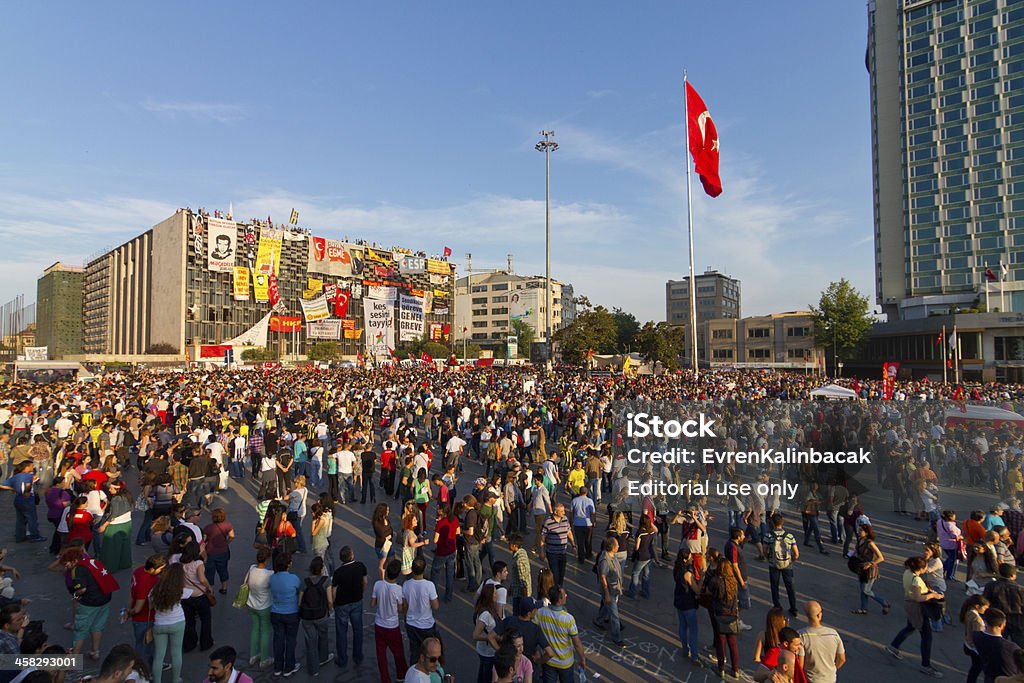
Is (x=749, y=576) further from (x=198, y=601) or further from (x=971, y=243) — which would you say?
(x=971, y=243)

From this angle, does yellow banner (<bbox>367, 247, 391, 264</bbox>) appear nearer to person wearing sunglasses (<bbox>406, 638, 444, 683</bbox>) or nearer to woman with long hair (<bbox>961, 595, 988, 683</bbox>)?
person wearing sunglasses (<bbox>406, 638, 444, 683</bbox>)

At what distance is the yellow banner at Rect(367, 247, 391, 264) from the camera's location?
10240 cm

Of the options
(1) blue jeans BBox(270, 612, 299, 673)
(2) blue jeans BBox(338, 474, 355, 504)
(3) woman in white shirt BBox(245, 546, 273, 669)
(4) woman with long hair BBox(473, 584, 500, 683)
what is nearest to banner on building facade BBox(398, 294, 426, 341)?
(2) blue jeans BBox(338, 474, 355, 504)

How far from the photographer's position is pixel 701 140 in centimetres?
2464

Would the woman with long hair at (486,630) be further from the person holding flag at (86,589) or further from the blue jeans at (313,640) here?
the person holding flag at (86,589)

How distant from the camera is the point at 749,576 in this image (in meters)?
8.96

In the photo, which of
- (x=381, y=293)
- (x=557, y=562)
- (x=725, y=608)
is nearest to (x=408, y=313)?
(x=381, y=293)

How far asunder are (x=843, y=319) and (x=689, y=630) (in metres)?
58.0

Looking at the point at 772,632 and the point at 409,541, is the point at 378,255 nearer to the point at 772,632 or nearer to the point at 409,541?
the point at 409,541

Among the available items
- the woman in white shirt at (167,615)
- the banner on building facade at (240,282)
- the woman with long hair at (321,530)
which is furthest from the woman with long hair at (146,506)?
the banner on building facade at (240,282)

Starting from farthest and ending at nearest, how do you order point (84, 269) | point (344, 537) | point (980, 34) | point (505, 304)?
1. point (505, 304)
2. point (84, 269)
3. point (980, 34)
4. point (344, 537)

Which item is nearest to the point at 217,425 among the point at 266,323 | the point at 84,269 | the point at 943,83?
the point at 266,323

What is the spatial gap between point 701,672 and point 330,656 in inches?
166

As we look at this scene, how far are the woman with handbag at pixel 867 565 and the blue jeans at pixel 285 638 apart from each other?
7038 mm
